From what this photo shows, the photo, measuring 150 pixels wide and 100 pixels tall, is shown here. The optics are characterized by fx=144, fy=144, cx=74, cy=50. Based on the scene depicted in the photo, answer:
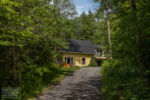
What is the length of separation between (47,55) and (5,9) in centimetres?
548

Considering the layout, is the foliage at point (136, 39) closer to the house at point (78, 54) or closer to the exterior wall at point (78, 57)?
the house at point (78, 54)

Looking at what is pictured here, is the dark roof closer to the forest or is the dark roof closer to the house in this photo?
the house

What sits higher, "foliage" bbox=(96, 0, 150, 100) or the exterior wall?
"foliage" bbox=(96, 0, 150, 100)

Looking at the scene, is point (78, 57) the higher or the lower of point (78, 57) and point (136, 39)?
the lower

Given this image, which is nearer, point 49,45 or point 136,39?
point 136,39

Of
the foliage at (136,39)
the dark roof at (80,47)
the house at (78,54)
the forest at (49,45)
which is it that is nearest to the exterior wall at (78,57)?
the house at (78,54)

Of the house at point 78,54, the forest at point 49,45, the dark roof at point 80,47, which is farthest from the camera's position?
the dark roof at point 80,47

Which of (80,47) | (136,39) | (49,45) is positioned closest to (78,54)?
(80,47)

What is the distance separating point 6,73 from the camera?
8.17m

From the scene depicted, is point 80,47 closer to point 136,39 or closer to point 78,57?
point 78,57

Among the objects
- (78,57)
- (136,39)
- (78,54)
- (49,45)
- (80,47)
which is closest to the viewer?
(136,39)

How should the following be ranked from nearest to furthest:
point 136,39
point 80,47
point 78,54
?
point 136,39, point 78,54, point 80,47

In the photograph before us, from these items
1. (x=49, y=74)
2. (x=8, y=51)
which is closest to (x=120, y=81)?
(x=8, y=51)

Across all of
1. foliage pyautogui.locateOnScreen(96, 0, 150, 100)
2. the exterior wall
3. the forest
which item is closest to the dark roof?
the exterior wall
